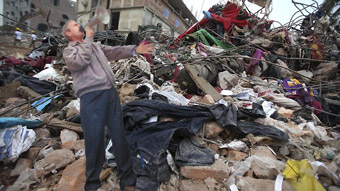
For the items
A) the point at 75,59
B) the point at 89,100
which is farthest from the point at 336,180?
the point at 75,59

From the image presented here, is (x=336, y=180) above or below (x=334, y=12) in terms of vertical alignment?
below

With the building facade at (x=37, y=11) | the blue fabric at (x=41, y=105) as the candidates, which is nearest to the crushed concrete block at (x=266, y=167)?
the blue fabric at (x=41, y=105)

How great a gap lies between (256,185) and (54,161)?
2010 mm

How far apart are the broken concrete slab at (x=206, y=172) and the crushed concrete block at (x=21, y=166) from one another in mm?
1640

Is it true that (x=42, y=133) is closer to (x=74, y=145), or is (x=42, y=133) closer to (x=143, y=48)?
(x=74, y=145)

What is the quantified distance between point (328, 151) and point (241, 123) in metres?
0.99

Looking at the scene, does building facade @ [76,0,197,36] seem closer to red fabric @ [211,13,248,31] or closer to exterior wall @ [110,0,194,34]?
exterior wall @ [110,0,194,34]

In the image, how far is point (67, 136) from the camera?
2.10 meters

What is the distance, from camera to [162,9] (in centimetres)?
1733

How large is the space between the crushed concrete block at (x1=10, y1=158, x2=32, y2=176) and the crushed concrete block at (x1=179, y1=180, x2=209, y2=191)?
160 cm

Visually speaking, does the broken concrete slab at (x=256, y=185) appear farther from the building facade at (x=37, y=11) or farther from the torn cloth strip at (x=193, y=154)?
the building facade at (x=37, y=11)

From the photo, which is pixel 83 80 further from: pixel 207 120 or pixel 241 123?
pixel 241 123

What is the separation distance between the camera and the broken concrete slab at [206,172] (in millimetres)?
1626

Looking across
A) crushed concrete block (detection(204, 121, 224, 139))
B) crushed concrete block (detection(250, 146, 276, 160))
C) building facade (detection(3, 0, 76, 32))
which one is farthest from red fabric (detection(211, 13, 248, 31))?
building facade (detection(3, 0, 76, 32))
